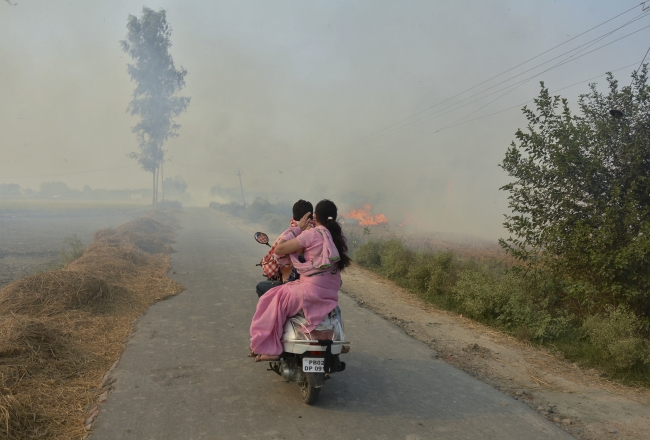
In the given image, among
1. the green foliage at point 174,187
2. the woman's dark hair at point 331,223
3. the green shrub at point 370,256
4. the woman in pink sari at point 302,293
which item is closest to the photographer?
the woman in pink sari at point 302,293

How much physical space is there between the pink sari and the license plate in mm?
298

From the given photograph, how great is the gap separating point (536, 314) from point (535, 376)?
2215 mm

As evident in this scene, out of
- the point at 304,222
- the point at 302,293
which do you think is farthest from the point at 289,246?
the point at 302,293

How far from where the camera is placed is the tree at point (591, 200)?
6777 millimetres

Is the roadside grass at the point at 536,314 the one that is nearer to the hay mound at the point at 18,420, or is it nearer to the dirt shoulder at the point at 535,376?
the dirt shoulder at the point at 535,376

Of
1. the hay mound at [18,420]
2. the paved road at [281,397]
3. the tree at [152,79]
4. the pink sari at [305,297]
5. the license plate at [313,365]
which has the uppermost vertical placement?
the tree at [152,79]

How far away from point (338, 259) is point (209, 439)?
6.37ft

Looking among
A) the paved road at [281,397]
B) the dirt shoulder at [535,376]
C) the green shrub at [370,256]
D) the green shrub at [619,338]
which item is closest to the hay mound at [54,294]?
the paved road at [281,397]

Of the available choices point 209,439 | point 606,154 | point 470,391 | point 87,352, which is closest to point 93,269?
point 87,352

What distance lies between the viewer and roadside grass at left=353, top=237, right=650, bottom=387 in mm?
5613

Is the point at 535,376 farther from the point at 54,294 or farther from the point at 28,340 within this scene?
the point at 54,294

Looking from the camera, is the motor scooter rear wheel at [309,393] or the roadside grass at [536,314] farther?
the roadside grass at [536,314]

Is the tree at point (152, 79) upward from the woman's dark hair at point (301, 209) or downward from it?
upward

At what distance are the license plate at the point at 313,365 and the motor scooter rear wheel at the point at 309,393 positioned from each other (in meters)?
0.20
